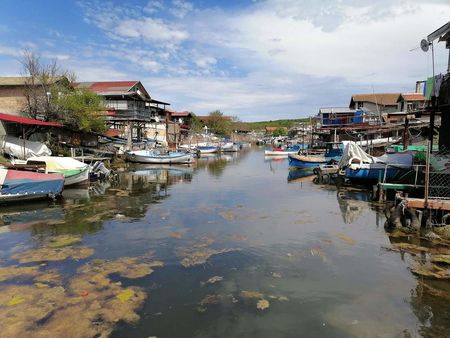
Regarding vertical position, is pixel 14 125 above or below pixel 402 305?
above

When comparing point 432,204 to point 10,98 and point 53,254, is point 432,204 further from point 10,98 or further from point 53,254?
point 10,98

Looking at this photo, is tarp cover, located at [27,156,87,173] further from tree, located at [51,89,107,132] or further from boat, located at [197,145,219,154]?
boat, located at [197,145,219,154]

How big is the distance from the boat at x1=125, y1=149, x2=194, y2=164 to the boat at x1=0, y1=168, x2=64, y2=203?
2258cm

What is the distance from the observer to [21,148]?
2773cm

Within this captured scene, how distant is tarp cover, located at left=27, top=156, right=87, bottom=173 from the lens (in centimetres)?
2191

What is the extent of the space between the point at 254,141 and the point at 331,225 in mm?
112845

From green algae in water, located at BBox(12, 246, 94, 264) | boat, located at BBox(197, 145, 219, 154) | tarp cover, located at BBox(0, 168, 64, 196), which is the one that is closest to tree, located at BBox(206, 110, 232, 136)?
boat, located at BBox(197, 145, 219, 154)

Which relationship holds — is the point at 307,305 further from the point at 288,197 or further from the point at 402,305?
the point at 288,197

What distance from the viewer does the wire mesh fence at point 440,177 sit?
14.1m

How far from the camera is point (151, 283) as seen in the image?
897 cm

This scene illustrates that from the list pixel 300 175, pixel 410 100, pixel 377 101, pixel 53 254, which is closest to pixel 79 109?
pixel 300 175

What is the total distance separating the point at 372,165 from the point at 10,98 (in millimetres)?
36822

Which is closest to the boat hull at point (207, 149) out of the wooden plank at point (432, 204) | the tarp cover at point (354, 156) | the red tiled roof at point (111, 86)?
the red tiled roof at point (111, 86)

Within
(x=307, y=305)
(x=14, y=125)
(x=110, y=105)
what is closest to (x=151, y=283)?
(x=307, y=305)
